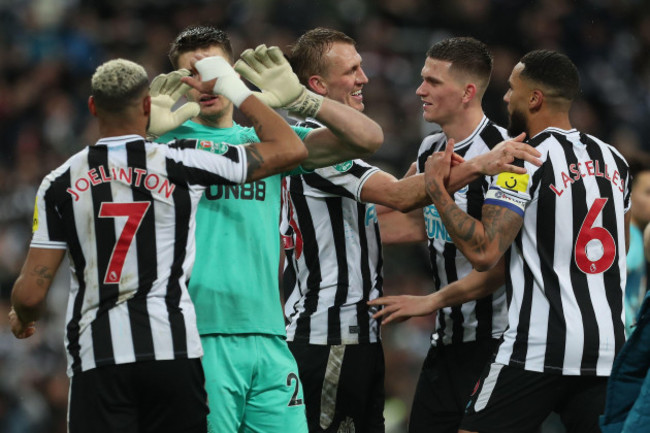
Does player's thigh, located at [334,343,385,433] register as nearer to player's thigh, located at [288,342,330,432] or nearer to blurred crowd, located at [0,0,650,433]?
player's thigh, located at [288,342,330,432]

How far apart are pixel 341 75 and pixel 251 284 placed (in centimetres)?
140

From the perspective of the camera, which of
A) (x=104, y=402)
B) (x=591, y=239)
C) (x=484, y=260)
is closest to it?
(x=104, y=402)

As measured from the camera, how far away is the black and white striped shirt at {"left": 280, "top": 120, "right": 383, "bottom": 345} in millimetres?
5051

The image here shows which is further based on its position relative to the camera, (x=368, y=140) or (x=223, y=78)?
(x=368, y=140)

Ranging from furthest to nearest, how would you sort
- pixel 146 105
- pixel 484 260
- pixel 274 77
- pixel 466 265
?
pixel 466 265 < pixel 484 260 < pixel 274 77 < pixel 146 105

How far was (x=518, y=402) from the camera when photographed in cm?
450

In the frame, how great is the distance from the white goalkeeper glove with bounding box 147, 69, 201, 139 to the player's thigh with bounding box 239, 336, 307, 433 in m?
0.99

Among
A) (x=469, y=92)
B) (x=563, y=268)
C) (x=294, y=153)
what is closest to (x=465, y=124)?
(x=469, y=92)

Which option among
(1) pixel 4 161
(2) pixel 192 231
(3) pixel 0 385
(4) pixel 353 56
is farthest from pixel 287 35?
(2) pixel 192 231

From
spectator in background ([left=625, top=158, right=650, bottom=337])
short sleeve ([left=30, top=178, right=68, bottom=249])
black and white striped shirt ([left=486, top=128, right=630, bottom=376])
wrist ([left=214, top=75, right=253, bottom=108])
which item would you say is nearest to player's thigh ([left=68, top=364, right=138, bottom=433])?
short sleeve ([left=30, top=178, right=68, bottom=249])

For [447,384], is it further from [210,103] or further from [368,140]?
[210,103]

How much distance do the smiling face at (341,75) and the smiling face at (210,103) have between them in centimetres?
71

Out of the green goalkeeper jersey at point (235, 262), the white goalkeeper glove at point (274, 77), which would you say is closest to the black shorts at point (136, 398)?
the green goalkeeper jersey at point (235, 262)

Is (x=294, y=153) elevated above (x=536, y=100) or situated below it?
below
